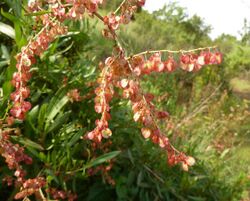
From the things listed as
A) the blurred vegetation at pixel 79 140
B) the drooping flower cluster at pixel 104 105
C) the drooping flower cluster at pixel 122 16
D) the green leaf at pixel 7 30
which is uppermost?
the drooping flower cluster at pixel 122 16

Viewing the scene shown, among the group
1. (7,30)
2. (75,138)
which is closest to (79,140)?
(75,138)

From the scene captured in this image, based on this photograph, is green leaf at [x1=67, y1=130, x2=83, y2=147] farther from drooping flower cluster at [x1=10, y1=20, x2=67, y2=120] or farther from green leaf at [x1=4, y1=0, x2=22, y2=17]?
drooping flower cluster at [x1=10, y1=20, x2=67, y2=120]

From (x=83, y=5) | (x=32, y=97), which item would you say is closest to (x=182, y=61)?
(x=83, y=5)

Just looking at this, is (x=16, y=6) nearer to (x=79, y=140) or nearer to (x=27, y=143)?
(x=27, y=143)

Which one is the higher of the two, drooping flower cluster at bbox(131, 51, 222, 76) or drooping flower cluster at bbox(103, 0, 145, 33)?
drooping flower cluster at bbox(103, 0, 145, 33)

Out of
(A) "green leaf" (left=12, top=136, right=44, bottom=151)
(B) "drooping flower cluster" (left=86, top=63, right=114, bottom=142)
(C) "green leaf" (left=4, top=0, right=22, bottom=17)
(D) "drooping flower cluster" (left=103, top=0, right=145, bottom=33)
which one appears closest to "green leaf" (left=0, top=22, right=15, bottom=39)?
(C) "green leaf" (left=4, top=0, right=22, bottom=17)

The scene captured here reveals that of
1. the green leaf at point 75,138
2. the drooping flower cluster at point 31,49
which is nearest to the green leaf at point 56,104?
the green leaf at point 75,138

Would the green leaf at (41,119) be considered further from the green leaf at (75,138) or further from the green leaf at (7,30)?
the green leaf at (7,30)

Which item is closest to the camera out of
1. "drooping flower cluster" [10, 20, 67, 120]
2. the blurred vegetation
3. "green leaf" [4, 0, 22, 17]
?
"drooping flower cluster" [10, 20, 67, 120]

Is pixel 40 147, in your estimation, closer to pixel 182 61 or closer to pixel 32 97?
pixel 32 97

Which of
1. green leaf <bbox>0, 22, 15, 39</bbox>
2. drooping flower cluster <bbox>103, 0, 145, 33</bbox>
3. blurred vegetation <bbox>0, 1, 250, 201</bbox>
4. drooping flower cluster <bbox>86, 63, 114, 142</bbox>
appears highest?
drooping flower cluster <bbox>103, 0, 145, 33</bbox>

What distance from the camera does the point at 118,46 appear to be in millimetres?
779

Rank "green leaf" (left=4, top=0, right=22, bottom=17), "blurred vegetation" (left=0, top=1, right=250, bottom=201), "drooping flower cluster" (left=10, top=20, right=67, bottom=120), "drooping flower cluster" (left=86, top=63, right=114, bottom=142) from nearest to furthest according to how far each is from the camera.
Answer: "drooping flower cluster" (left=86, top=63, right=114, bottom=142), "drooping flower cluster" (left=10, top=20, right=67, bottom=120), "green leaf" (left=4, top=0, right=22, bottom=17), "blurred vegetation" (left=0, top=1, right=250, bottom=201)

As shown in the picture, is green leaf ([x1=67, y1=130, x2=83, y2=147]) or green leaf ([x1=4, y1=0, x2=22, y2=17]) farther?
green leaf ([x1=67, y1=130, x2=83, y2=147])
